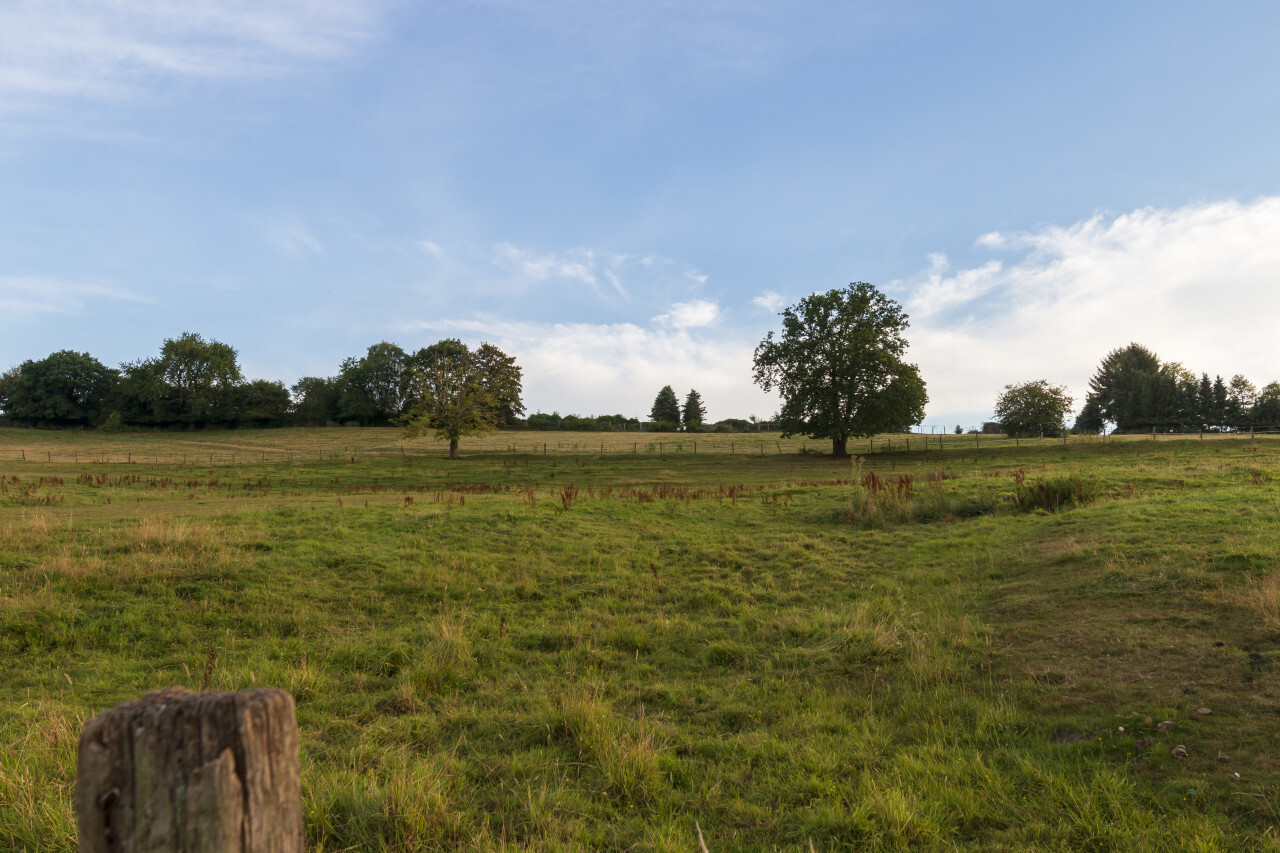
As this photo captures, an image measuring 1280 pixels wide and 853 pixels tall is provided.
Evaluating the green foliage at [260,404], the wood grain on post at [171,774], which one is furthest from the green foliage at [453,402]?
the wood grain on post at [171,774]

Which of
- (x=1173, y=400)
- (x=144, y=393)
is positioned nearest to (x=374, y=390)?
(x=144, y=393)

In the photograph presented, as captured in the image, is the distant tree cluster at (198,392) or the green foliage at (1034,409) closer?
the green foliage at (1034,409)

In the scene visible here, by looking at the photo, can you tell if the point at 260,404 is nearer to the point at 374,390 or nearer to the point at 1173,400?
the point at 374,390

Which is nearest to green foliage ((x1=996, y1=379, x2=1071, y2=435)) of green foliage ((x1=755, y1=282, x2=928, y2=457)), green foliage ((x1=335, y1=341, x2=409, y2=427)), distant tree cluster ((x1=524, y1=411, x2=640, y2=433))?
green foliage ((x1=755, y1=282, x2=928, y2=457))

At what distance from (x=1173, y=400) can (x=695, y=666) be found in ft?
376

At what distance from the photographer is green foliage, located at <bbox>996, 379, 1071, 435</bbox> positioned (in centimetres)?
7050

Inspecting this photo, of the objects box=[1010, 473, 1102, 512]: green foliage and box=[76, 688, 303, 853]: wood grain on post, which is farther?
box=[1010, 473, 1102, 512]: green foliage

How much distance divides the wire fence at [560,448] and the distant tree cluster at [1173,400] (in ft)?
94.9

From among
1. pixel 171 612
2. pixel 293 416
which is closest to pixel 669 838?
pixel 171 612

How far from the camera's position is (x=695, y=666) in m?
7.93

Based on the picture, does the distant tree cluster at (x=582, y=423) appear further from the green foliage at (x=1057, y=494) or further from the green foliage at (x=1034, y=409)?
the green foliage at (x=1057, y=494)

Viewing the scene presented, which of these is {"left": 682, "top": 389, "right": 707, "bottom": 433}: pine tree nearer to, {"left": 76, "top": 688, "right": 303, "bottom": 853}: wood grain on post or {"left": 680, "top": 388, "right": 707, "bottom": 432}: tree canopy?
{"left": 680, "top": 388, "right": 707, "bottom": 432}: tree canopy

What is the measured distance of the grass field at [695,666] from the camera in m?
4.45

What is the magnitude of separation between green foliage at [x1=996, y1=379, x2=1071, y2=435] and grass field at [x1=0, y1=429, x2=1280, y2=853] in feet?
197
